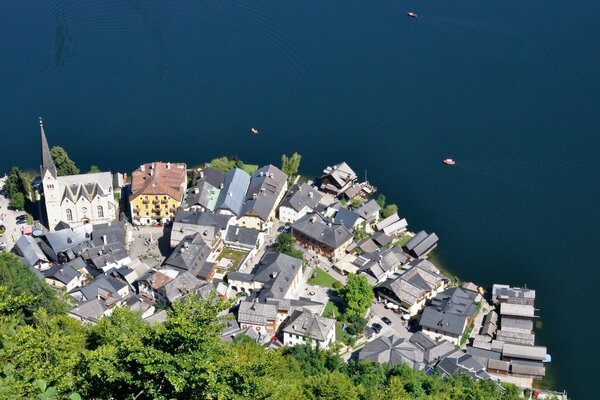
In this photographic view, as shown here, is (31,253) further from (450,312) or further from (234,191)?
(450,312)

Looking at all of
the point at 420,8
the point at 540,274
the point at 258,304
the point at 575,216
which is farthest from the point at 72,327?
the point at 420,8

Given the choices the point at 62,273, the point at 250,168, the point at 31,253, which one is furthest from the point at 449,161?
the point at 31,253

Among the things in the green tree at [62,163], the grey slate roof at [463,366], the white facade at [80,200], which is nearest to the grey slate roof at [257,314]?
the grey slate roof at [463,366]

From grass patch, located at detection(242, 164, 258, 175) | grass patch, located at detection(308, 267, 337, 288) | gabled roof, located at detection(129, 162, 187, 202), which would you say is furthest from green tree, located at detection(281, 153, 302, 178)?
grass patch, located at detection(308, 267, 337, 288)

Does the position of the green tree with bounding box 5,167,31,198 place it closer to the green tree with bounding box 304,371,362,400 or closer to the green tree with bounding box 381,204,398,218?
the green tree with bounding box 381,204,398,218

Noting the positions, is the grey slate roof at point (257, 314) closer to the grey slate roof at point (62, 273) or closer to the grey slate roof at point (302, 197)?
the grey slate roof at point (62, 273)
